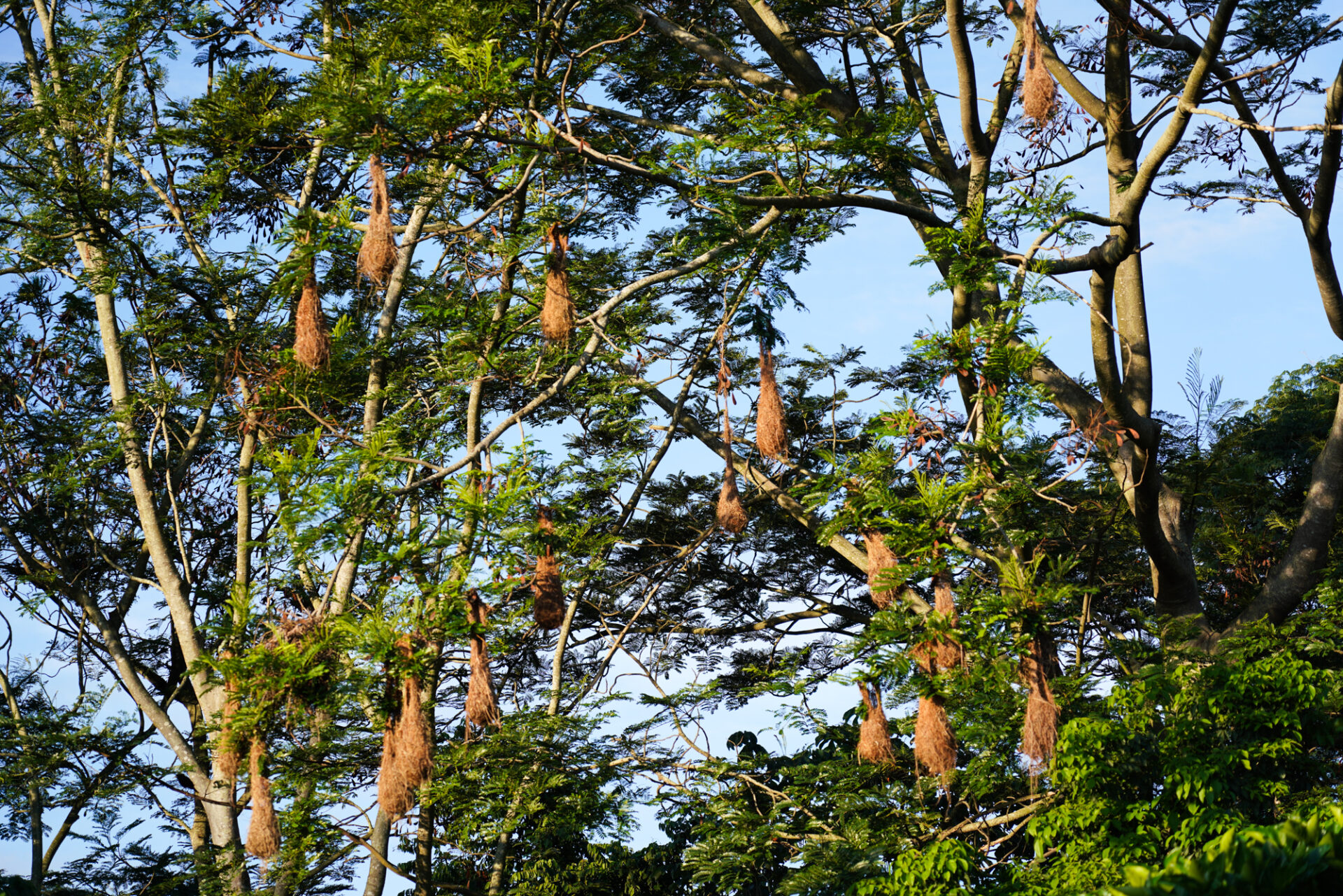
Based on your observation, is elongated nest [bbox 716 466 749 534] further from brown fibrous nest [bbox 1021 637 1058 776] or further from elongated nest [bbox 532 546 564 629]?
brown fibrous nest [bbox 1021 637 1058 776]

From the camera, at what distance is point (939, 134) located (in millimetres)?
9750

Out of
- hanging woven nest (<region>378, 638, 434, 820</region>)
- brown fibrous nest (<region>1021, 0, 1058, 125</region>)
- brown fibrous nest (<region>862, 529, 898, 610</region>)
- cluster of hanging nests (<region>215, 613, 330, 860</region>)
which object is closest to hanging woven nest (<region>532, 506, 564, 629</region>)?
hanging woven nest (<region>378, 638, 434, 820</region>)

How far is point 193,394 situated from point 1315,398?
40.2 feet

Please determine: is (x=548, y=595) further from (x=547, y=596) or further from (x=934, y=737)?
(x=934, y=737)

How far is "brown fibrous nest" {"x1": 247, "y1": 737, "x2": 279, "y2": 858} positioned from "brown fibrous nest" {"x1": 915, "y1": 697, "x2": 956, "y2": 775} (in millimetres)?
3919

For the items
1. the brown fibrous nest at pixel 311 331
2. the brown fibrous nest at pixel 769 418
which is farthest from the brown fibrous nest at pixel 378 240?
the brown fibrous nest at pixel 769 418

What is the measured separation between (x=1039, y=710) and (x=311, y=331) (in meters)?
4.53

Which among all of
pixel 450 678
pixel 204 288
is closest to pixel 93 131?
pixel 204 288

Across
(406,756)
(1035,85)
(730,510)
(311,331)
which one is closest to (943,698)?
(730,510)

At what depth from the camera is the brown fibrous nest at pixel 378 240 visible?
20.3 feet

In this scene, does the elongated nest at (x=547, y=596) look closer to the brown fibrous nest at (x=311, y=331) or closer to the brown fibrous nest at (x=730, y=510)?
the brown fibrous nest at (x=730, y=510)

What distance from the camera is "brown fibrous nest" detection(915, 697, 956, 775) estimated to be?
6258 millimetres

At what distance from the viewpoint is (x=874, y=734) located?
7.03m

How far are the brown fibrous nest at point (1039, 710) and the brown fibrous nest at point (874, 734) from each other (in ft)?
3.55
